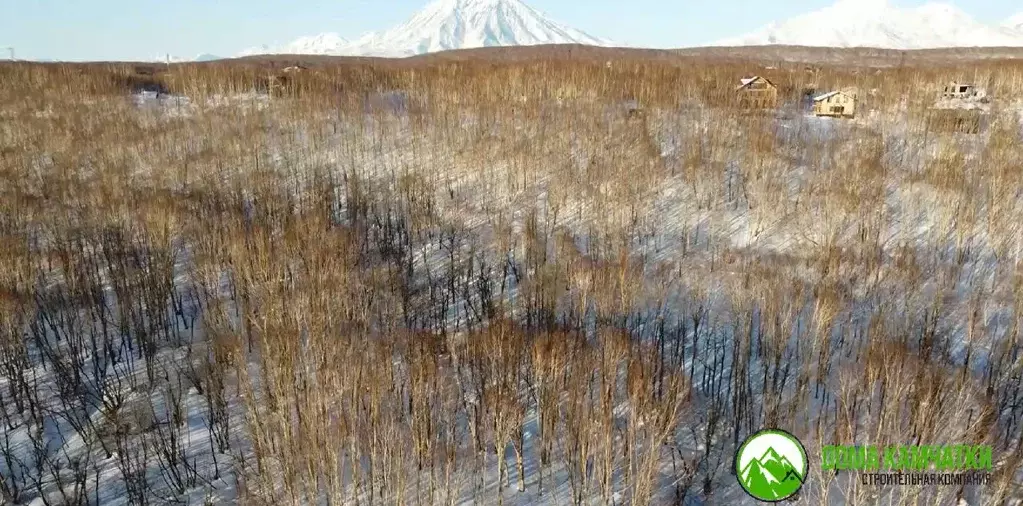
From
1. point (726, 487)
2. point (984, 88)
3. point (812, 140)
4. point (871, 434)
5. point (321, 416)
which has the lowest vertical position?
point (726, 487)

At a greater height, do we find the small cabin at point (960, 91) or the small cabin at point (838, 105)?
the small cabin at point (960, 91)

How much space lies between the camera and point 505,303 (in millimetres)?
7660

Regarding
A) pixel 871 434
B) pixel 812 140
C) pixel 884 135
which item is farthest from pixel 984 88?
pixel 871 434

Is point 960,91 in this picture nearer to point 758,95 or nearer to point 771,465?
point 758,95

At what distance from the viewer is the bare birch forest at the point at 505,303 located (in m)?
4.37

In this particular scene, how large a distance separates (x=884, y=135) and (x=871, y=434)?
35.0 ft

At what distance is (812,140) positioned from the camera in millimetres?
12633

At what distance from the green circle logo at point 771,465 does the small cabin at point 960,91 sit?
49.9 feet

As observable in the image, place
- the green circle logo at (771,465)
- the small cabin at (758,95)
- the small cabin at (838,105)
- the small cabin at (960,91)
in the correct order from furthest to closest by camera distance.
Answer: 1. the small cabin at (758,95)
2. the small cabin at (960,91)
3. the small cabin at (838,105)
4. the green circle logo at (771,465)

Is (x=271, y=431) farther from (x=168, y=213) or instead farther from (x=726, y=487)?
(x=168, y=213)

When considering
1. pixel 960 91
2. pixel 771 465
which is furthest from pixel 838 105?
pixel 771 465

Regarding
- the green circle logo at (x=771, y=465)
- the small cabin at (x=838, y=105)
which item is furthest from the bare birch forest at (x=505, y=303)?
the small cabin at (x=838, y=105)

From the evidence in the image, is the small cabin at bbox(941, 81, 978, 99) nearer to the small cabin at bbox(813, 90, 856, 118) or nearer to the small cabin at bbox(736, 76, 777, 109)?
the small cabin at bbox(813, 90, 856, 118)

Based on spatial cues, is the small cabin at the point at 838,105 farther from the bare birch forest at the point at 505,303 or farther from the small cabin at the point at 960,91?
the small cabin at the point at 960,91
